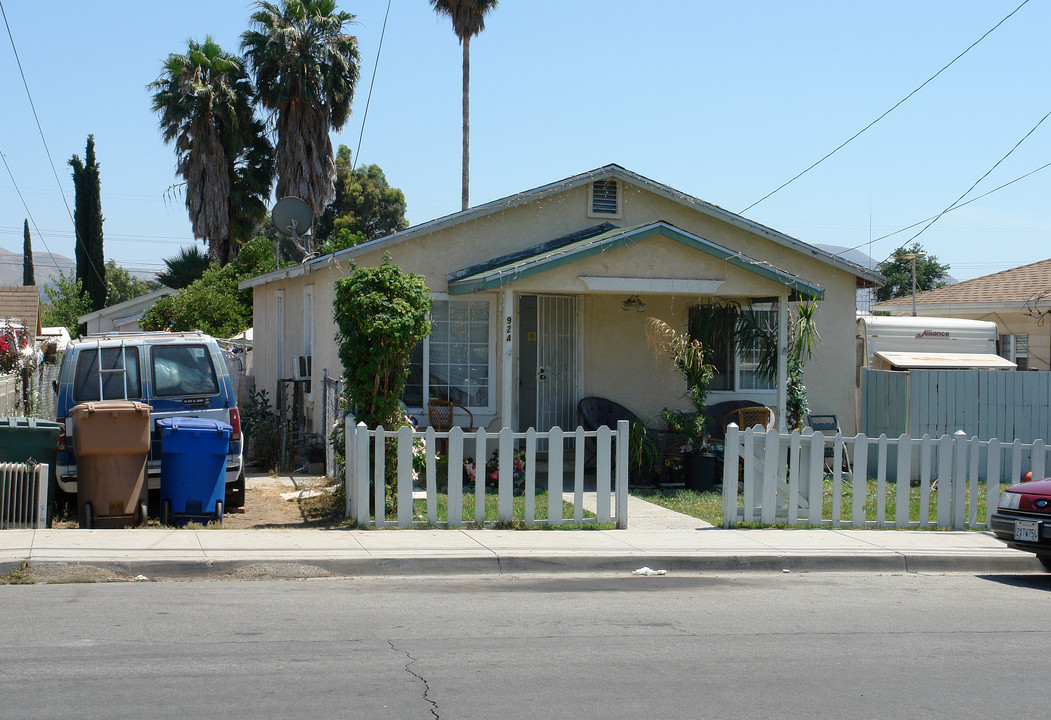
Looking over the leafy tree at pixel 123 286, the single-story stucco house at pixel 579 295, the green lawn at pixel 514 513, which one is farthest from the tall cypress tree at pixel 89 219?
the green lawn at pixel 514 513

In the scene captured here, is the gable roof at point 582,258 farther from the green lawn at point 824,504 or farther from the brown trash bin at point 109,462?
the brown trash bin at point 109,462

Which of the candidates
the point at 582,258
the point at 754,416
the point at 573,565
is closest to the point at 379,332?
the point at 573,565

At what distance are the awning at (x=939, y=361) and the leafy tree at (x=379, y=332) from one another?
9.22 meters

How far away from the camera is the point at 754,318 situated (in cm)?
1459

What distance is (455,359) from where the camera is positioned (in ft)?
46.0

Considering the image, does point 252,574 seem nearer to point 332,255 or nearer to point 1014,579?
point 332,255

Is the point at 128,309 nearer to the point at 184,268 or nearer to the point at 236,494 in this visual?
the point at 184,268

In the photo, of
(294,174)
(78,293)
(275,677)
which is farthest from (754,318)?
(78,293)

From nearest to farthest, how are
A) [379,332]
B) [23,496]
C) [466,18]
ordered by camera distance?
[23,496], [379,332], [466,18]

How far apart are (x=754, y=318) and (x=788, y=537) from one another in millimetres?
5257

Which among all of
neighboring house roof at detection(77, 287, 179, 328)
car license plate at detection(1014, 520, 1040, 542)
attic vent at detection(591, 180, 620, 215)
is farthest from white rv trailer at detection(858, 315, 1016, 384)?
neighboring house roof at detection(77, 287, 179, 328)

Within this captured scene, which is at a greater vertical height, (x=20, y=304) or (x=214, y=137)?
(x=214, y=137)

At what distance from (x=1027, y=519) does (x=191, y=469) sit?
25.6 ft

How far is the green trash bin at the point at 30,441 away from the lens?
9.45 meters
